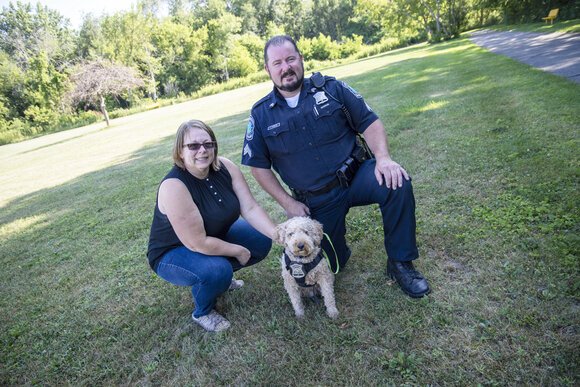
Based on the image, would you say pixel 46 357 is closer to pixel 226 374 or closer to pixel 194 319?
pixel 194 319

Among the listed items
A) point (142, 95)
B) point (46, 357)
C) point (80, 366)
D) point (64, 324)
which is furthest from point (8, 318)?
point (142, 95)

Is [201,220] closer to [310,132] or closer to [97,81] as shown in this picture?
[310,132]

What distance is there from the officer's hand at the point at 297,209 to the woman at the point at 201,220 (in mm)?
261

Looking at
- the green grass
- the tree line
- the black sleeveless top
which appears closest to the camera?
the green grass

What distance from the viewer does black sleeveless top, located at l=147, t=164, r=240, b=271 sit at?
2.98m

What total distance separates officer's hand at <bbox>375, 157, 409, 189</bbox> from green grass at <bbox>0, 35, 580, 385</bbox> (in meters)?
0.95

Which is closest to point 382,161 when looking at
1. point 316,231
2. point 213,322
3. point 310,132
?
point 310,132

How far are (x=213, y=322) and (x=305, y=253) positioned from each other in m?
1.09

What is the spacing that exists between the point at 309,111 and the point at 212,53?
5279 centimetres

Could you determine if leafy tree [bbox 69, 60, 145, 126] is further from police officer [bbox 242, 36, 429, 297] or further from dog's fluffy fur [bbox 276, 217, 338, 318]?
dog's fluffy fur [bbox 276, 217, 338, 318]

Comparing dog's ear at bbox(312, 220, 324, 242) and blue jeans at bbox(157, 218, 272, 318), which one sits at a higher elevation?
dog's ear at bbox(312, 220, 324, 242)

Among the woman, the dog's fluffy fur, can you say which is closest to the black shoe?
the dog's fluffy fur

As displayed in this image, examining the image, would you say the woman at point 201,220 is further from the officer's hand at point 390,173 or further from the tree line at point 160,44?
the tree line at point 160,44

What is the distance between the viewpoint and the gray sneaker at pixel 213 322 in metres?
2.98
